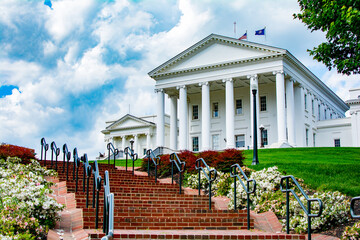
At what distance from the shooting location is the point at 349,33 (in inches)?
594

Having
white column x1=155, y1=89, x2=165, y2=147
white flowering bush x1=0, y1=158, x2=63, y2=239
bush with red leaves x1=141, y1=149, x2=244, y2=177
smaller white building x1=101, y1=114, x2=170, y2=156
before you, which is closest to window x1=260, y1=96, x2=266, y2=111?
white column x1=155, y1=89, x2=165, y2=147

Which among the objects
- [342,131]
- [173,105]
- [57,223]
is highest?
[173,105]

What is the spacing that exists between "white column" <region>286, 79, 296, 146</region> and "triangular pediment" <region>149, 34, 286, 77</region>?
434 centimetres

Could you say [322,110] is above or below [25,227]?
above

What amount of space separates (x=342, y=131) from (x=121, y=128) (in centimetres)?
3281

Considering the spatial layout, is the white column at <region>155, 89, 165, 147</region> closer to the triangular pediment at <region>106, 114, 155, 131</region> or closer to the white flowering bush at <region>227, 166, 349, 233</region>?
the triangular pediment at <region>106, 114, 155, 131</region>

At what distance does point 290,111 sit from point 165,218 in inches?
1394

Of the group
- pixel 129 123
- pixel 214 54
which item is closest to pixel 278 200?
pixel 214 54

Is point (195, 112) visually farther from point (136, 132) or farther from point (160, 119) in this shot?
point (136, 132)

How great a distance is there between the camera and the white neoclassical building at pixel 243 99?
142 feet

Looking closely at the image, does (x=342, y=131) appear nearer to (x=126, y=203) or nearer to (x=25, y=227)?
(x=126, y=203)

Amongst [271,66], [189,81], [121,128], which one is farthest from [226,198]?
[121,128]

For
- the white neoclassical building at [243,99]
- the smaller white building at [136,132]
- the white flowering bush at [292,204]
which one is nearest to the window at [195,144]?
the white neoclassical building at [243,99]

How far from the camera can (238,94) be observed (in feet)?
165
